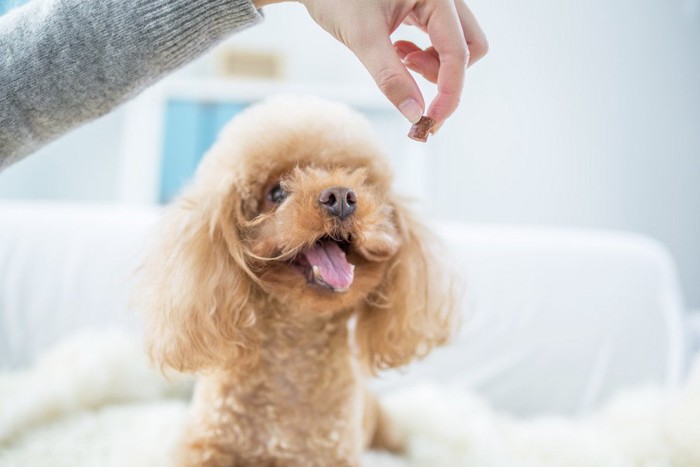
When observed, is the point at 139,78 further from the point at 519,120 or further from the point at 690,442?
the point at 519,120

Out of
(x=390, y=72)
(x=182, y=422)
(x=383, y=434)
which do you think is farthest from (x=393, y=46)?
(x=383, y=434)

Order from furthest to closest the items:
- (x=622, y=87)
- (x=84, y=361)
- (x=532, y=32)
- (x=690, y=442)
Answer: (x=622, y=87) → (x=532, y=32) → (x=84, y=361) → (x=690, y=442)

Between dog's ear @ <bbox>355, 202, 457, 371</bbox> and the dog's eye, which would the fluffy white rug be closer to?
dog's ear @ <bbox>355, 202, 457, 371</bbox>

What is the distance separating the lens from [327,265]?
63cm

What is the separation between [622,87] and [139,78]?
1992mm

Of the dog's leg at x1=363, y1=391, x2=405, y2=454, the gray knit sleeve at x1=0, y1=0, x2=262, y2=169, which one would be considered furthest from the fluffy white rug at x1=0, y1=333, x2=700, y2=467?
the gray knit sleeve at x1=0, y1=0, x2=262, y2=169

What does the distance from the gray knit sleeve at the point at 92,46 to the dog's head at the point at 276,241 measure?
18cm

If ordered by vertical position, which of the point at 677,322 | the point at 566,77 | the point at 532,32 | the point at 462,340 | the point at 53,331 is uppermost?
the point at 532,32

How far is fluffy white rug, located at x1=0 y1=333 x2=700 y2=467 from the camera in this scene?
855 mm

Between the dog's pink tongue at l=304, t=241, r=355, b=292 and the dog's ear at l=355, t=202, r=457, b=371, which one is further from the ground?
the dog's pink tongue at l=304, t=241, r=355, b=292

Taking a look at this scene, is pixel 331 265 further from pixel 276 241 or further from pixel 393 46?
pixel 393 46

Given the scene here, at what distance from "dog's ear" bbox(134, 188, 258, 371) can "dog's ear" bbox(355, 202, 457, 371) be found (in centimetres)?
18

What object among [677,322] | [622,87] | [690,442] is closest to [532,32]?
[622,87]

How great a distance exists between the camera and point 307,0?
19.5 inches
